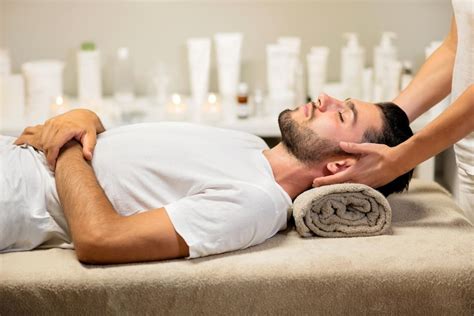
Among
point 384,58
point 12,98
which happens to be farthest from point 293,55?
point 12,98

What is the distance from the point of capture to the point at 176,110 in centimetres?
283

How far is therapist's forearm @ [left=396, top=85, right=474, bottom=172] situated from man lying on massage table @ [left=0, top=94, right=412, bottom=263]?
101 millimetres

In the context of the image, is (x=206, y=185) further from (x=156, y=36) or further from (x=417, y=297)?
(x=156, y=36)

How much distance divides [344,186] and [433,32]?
1.61m

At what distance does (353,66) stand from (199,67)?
57 centimetres

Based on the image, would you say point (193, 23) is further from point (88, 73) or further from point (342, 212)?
point (342, 212)

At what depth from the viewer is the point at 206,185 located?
1623mm

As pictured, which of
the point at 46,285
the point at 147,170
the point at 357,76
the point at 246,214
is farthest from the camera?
the point at 357,76

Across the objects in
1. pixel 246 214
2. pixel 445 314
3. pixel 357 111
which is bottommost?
pixel 445 314

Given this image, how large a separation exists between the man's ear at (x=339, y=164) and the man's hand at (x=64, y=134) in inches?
20.9

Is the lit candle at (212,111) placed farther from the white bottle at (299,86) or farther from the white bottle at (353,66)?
the white bottle at (353,66)

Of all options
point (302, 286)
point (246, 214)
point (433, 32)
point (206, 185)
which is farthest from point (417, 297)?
point (433, 32)

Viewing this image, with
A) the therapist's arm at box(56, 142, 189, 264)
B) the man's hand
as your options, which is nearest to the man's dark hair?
the therapist's arm at box(56, 142, 189, 264)

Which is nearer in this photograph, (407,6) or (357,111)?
(357,111)
